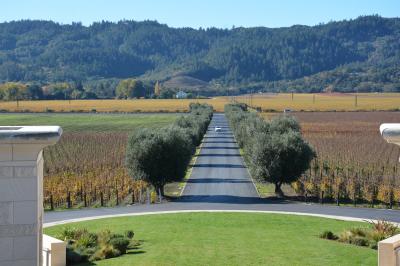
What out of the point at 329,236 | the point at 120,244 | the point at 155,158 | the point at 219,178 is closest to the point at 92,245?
the point at 120,244

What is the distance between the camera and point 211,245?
25.5m

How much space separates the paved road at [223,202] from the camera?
130 ft

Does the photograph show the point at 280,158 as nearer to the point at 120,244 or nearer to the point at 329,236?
the point at 329,236

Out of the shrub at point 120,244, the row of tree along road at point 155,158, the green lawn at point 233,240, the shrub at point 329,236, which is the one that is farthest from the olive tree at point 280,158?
the shrub at point 120,244

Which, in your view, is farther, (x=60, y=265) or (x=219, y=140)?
(x=219, y=140)

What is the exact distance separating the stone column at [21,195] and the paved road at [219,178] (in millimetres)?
30212

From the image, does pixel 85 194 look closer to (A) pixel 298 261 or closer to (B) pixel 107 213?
(B) pixel 107 213

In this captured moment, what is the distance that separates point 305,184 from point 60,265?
3357 cm

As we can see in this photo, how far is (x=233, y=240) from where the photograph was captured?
26.8 metres

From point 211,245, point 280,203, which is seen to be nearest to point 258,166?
point 280,203

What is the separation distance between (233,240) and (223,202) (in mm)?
17472

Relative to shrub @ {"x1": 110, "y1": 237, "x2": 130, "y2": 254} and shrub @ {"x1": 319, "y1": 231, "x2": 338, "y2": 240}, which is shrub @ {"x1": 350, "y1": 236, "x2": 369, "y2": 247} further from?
shrub @ {"x1": 110, "y1": 237, "x2": 130, "y2": 254}

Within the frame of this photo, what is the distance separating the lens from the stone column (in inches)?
587

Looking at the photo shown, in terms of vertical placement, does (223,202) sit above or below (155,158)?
below
